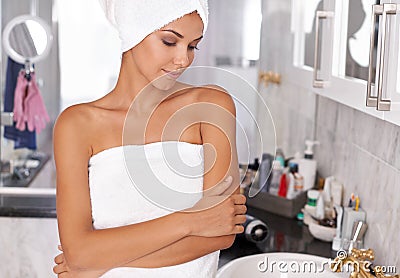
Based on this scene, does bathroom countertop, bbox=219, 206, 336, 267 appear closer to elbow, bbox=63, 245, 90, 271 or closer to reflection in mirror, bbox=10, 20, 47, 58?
elbow, bbox=63, 245, 90, 271

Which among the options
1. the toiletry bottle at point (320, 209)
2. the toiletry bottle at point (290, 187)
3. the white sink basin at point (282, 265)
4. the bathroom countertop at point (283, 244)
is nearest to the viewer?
the white sink basin at point (282, 265)

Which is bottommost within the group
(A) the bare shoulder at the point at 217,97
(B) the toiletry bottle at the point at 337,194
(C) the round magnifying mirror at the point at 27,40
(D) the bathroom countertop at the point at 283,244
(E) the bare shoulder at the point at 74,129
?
(D) the bathroom countertop at the point at 283,244

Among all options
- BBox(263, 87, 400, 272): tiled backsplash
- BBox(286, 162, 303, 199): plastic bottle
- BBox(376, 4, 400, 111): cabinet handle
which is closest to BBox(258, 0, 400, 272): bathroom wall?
BBox(263, 87, 400, 272): tiled backsplash

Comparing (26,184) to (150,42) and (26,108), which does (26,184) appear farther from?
(150,42)

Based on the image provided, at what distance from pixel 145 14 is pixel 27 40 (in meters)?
1.35

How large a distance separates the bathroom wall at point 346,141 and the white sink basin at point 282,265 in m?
0.16

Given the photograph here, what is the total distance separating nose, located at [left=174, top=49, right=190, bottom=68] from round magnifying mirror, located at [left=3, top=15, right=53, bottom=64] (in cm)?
134

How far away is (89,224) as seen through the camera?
1.23 meters

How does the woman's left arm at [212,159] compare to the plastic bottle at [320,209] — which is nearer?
the woman's left arm at [212,159]

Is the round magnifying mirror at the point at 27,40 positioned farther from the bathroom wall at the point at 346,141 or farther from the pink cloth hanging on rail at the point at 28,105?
the bathroom wall at the point at 346,141

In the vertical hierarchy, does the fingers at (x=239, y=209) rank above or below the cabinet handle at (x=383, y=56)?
→ below

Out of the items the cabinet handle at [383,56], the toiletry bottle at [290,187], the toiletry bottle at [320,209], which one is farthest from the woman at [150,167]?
the toiletry bottle at [290,187]

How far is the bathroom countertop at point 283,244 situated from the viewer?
183 cm

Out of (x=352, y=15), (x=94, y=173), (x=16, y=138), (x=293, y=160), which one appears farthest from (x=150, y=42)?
(x=16, y=138)
